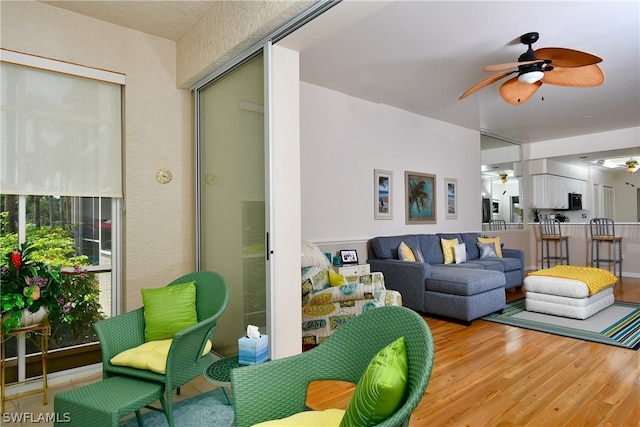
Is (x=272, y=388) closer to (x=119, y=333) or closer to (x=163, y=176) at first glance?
(x=119, y=333)

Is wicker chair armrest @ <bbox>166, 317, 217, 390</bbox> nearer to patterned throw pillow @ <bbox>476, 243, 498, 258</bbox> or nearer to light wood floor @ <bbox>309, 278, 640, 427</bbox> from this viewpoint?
light wood floor @ <bbox>309, 278, 640, 427</bbox>

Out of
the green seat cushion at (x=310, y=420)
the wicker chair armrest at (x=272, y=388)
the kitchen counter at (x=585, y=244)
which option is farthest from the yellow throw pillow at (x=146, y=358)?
the kitchen counter at (x=585, y=244)

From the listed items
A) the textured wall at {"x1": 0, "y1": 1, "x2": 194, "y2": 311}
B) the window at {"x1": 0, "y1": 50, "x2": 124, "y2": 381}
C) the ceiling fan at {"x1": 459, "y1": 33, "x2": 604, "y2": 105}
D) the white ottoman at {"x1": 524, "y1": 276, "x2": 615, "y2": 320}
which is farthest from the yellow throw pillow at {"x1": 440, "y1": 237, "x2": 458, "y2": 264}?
the window at {"x1": 0, "y1": 50, "x2": 124, "y2": 381}

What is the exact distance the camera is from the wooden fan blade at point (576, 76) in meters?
3.40

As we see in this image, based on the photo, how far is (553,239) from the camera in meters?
7.96

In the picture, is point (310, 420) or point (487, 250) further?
point (487, 250)

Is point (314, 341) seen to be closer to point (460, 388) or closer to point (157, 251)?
point (460, 388)

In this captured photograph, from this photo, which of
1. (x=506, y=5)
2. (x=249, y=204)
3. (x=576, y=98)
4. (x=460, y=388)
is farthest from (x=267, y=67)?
(x=576, y=98)

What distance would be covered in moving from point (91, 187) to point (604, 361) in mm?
4363

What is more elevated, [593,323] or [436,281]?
[436,281]

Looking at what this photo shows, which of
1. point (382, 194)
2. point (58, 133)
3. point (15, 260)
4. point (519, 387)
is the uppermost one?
point (58, 133)

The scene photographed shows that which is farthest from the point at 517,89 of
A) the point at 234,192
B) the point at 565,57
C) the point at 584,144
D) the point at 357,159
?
the point at 584,144

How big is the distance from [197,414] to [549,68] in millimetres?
3910

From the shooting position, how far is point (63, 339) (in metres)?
2.97
